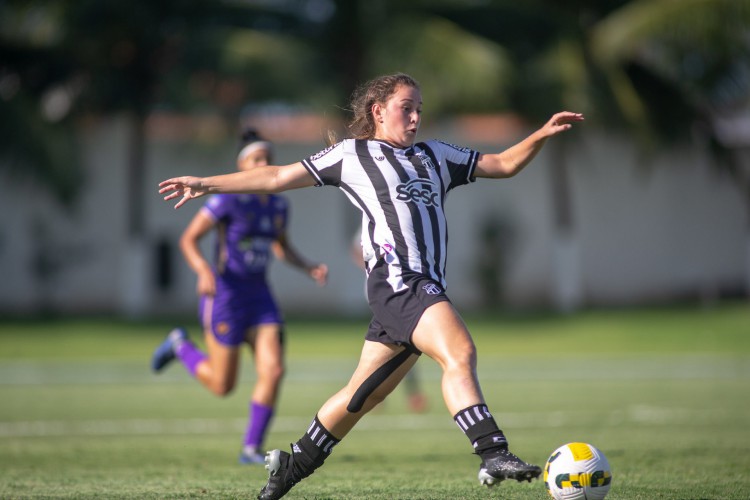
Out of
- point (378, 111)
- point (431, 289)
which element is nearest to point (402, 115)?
point (378, 111)

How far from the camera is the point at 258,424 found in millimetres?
8516

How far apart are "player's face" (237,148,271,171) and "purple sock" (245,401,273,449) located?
1.83 m

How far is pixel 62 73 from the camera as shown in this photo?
28.4 m

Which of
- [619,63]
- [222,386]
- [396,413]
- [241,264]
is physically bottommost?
[396,413]

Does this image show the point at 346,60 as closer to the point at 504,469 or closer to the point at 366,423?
the point at 366,423

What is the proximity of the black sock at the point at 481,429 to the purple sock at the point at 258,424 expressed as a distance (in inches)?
135

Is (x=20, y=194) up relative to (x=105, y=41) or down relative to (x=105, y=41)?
down

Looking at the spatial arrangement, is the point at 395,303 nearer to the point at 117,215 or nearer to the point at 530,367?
the point at 530,367

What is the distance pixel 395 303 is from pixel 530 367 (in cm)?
1427

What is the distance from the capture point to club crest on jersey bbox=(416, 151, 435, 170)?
5.89m

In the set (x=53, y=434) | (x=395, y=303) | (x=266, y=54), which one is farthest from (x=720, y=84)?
(x=395, y=303)

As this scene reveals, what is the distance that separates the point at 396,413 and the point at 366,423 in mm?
1027

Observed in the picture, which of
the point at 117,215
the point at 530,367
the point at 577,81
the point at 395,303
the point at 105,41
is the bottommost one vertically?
the point at 530,367

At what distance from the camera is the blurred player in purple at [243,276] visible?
874 centimetres
